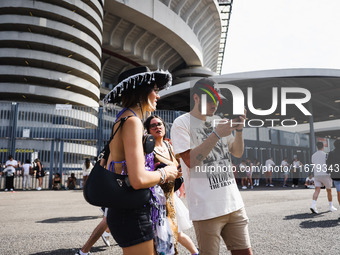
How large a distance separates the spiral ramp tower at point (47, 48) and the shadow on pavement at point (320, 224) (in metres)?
32.0

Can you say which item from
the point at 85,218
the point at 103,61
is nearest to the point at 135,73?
the point at 85,218

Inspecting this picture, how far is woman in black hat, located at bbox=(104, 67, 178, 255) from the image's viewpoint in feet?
5.10

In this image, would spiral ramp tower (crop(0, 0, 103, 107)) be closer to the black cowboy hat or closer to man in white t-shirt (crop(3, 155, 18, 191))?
man in white t-shirt (crop(3, 155, 18, 191))

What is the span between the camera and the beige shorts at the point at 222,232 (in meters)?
2.13

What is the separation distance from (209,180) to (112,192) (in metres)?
Answer: 0.92

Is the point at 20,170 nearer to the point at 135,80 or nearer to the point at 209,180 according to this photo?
the point at 209,180

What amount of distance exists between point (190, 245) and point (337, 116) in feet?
115

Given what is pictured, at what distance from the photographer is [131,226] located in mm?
1576

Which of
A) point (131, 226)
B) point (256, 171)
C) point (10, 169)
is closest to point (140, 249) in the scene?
point (131, 226)

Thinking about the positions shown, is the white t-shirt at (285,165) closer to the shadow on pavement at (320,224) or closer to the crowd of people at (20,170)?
the shadow on pavement at (320,224)

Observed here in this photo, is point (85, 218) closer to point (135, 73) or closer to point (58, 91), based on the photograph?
point (135, 73)

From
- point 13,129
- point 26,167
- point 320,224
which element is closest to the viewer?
point 320,224

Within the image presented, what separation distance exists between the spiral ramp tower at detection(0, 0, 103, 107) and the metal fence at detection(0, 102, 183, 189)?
17.6 m

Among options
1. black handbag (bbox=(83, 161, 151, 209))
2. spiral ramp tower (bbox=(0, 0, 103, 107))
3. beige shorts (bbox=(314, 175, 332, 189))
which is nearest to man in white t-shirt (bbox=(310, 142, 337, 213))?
beige shorts (bbox=(314, 175, 332, 189))
